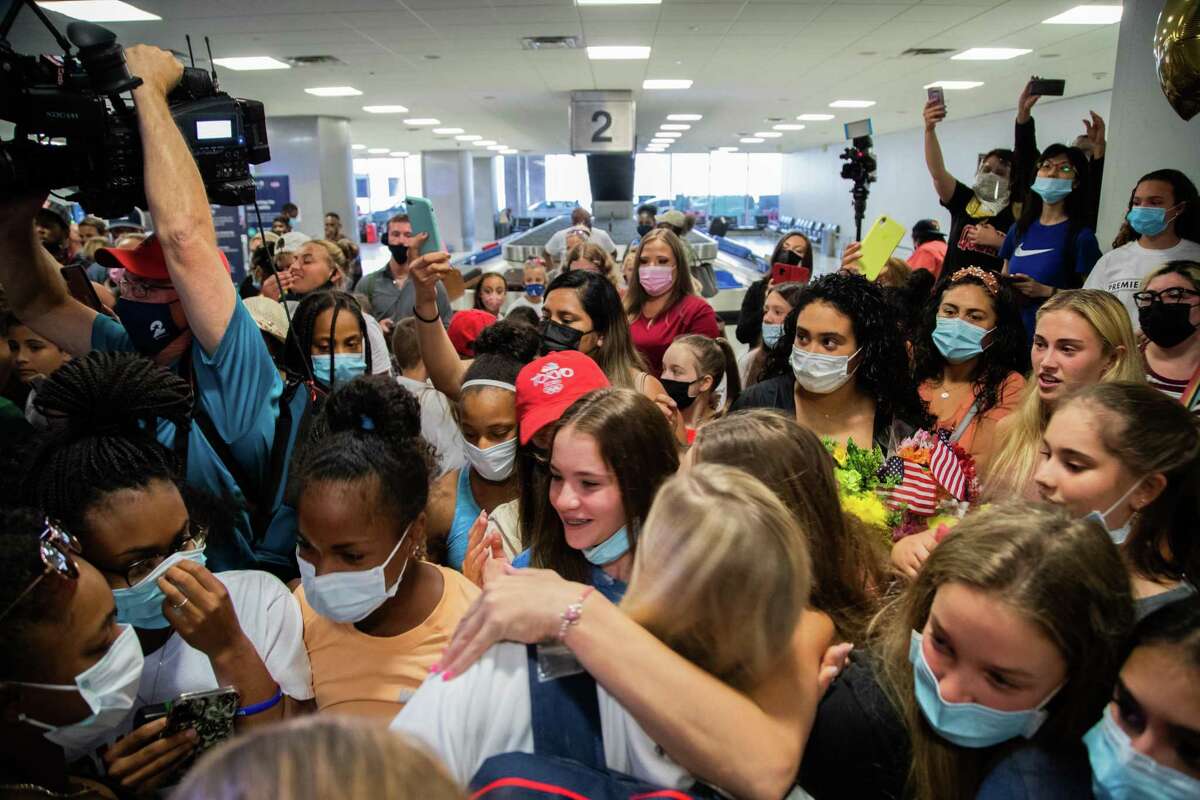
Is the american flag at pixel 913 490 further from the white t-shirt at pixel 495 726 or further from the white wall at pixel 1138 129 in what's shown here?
the white wall at pixel 1138 129

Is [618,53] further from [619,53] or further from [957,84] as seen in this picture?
[957,84]

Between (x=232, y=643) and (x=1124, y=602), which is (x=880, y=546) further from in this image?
(x=232, y=643)

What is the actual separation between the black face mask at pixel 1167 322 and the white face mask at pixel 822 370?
1.12 metres

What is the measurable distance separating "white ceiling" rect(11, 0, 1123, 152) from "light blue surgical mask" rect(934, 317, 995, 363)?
435cm

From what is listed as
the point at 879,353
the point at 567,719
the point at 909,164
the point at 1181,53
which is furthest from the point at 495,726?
the point at 909,164

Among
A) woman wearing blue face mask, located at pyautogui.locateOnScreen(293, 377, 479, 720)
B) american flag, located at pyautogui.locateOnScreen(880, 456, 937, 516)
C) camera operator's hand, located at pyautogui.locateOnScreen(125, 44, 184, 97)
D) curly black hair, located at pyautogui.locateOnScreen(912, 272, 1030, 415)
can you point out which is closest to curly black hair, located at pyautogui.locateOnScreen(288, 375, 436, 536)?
woman wearing blue face mask, located at pyautogui.locateOnScreen(293, 377, 479, 720)

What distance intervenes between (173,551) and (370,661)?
1.45 ft

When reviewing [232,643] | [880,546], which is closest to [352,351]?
[232,643]

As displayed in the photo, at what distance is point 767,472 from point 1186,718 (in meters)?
0.72

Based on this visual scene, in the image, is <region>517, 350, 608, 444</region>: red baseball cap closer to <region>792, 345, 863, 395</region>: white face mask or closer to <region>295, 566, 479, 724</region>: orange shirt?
<region>295, 566, 479, 724</region>: orange shirt

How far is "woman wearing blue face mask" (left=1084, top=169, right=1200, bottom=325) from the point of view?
3361 mm

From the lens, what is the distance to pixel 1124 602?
1146 mm

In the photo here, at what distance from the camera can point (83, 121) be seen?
1.70 metres

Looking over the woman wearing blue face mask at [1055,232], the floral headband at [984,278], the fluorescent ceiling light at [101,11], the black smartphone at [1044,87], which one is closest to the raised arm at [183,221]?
the floral headband at [984,278]
